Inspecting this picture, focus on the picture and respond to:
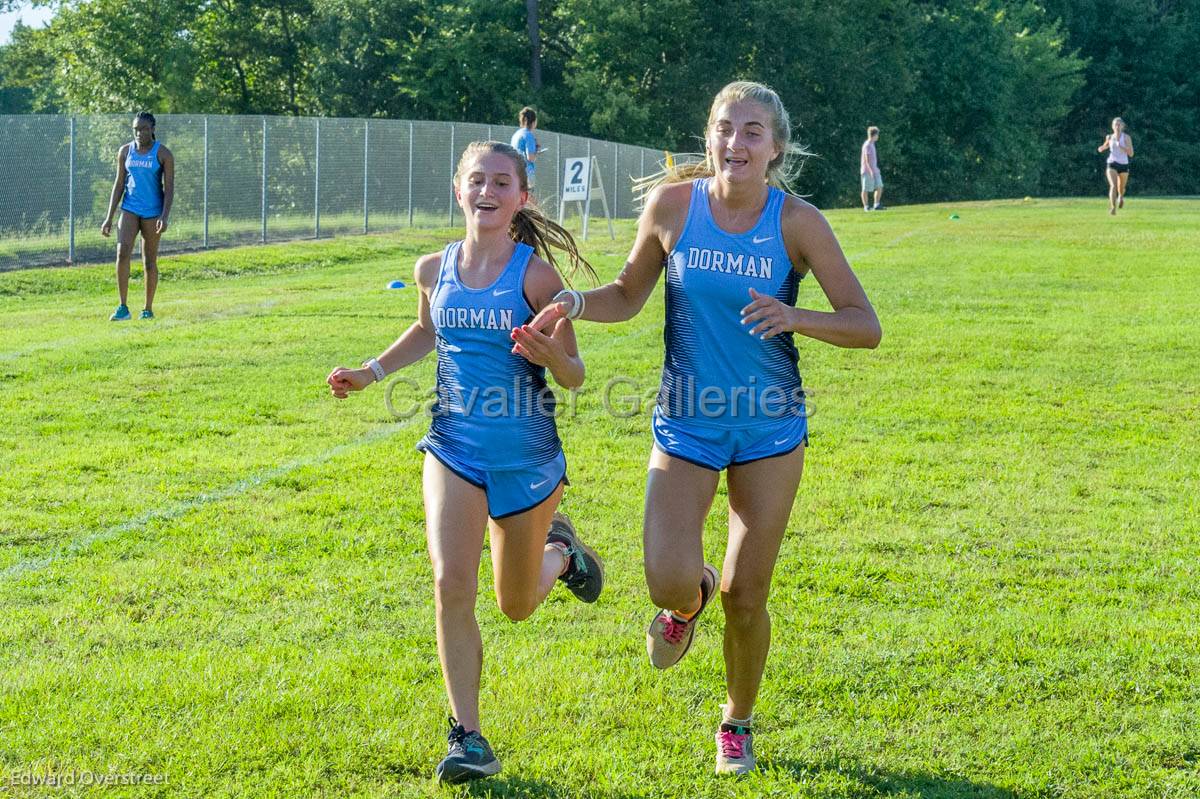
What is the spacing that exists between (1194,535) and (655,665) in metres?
3.59

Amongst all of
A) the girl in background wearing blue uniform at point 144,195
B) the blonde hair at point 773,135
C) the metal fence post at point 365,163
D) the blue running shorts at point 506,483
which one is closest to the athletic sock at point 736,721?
the blue running shorts at point 506,483

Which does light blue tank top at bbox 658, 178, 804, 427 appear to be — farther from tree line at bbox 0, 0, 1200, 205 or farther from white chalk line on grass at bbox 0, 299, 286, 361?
tree line at bbox 0, 0, 1200, 205

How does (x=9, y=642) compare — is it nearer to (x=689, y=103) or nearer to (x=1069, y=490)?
(x=1069, y=490)

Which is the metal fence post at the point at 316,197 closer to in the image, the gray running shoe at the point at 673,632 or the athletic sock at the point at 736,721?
the gray running shoe at the point at 673,632

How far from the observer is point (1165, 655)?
5352 millimetres

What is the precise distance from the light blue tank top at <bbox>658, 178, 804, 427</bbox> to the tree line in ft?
152

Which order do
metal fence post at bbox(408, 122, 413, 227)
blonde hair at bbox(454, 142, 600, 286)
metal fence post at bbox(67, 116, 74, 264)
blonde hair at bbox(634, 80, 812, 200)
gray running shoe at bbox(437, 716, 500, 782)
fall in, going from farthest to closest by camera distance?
metal fence post at bbox(408, 122, 413, 227), metal fence post at bbox(67, 116, 74, 264), blonde hair at bbox(454, 142, 600, 286), blonde hair at bbox(634, 80, 812, 200), gray running shoe at bbox(437, 716, 500, 782)

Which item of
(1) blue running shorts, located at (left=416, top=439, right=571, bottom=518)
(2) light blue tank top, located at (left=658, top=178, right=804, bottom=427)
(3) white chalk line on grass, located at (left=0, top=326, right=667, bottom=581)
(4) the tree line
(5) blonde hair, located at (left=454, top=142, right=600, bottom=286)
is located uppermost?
(4) the tree line

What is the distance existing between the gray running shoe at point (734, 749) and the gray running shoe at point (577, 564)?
3.68 ft

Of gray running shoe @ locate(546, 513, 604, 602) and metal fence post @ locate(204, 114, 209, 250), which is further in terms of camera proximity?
metal fence post @ locate(204, 114, 209, 250)

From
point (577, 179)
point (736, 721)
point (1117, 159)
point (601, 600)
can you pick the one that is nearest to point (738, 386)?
point (736, 721)

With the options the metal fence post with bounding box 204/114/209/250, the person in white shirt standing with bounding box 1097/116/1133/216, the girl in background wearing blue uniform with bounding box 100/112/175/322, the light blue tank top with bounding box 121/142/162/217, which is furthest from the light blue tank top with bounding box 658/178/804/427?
the person in white shirt standing with bounding box 1097/116/1133/216

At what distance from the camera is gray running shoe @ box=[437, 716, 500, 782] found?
4.15 metres

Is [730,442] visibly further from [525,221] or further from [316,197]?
[316,197]
